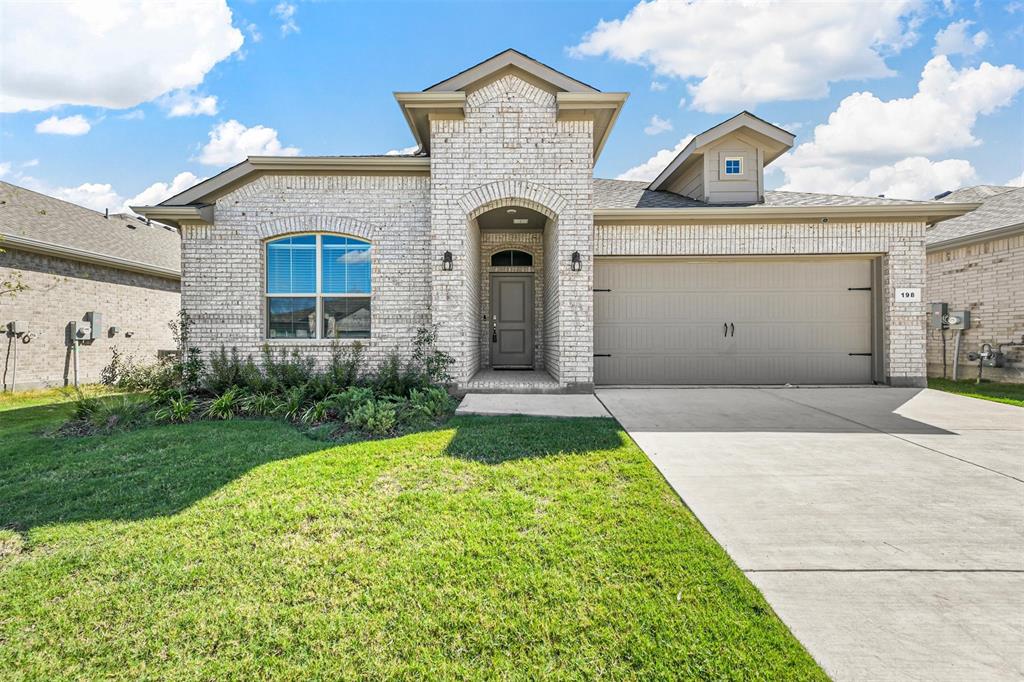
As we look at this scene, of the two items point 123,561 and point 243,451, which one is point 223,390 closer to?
point 243,451

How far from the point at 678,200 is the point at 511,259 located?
398 cm

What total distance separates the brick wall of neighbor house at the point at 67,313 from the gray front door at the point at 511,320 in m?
9.52

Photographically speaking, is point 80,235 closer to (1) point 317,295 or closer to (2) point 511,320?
(1) point 317,295

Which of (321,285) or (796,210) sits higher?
(796,210)

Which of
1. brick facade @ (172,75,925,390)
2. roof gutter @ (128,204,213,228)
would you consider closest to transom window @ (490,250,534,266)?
brick facade @ (172,75,925,390)

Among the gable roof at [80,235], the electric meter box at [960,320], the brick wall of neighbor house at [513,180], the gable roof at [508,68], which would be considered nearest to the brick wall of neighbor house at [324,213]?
the brick wall of neighbor house at [513,180]

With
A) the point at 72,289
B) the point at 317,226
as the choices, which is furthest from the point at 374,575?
the point at 72,289

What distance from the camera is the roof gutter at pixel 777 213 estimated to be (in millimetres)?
8492

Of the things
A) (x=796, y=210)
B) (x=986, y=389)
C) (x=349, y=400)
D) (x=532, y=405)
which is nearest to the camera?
(x=349, y=400)

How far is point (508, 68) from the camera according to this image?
776 centimetres

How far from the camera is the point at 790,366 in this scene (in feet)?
29.8

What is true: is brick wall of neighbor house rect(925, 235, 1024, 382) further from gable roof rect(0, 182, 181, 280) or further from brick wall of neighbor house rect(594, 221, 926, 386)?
gable roof rect(0, 182, 181, 280)

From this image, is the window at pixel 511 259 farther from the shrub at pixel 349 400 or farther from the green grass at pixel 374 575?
the green grass at pixel 374 575

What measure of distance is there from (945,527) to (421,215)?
784cm
